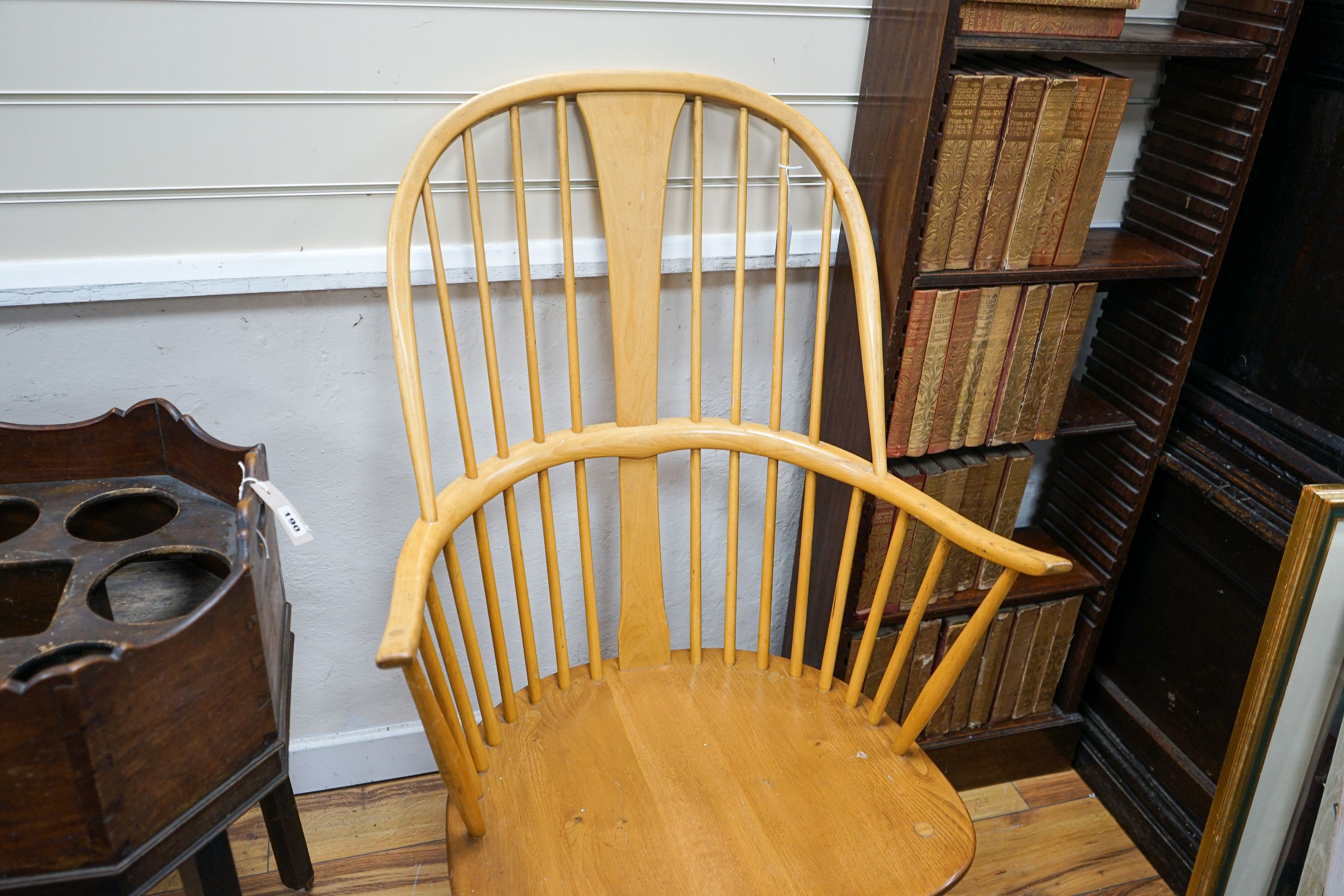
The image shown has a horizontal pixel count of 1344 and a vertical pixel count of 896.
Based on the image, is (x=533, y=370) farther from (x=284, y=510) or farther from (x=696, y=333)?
(x=284, y=510)

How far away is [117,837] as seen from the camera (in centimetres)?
96

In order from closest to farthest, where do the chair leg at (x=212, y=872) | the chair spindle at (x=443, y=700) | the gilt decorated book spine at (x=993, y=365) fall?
the chair spindle at (x=443, y=700) < the chair leg at (x=212, y=872) < the gilt decorated book spine at (x=993, y=365)

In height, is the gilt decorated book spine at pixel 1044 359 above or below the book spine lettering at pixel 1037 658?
above

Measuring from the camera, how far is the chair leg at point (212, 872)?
113 centimetres

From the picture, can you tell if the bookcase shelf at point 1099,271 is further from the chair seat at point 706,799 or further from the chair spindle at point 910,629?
the chair seat at point 706,799

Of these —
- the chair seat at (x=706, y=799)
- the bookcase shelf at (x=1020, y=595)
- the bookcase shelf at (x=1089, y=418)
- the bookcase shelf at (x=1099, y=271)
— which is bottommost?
the chair seat at (x=706, y=799)

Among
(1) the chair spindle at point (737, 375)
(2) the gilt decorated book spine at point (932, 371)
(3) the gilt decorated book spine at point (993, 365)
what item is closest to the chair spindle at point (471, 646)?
(1) the chair spindle at point (737, 375)

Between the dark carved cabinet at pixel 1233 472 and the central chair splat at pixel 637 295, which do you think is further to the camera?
the dark carved cabinet at pixel 1233 472

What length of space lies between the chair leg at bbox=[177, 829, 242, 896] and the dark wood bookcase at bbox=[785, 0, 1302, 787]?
3.18ft

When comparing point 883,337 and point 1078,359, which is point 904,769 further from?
point 1078,359

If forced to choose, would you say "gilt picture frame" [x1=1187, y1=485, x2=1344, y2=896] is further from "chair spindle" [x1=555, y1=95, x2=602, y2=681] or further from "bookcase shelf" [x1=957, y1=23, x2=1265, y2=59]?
"chair spindle" [x1=555, y1=95, x2=602, y2=681]

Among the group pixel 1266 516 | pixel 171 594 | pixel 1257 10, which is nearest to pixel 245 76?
pixel 171 594

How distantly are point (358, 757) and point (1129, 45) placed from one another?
1693mm

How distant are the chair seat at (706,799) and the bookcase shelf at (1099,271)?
0.61 m
